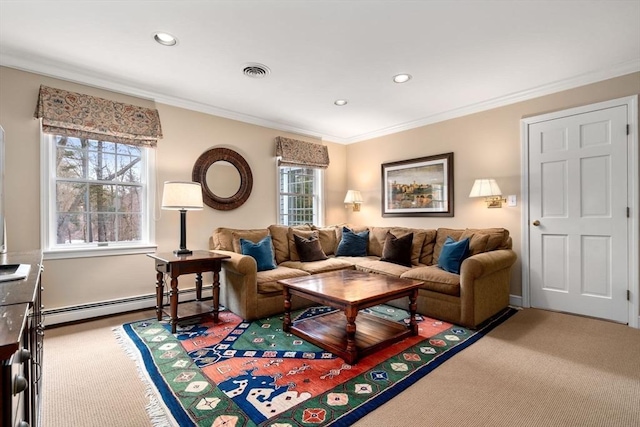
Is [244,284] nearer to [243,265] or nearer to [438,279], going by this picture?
[243,265]

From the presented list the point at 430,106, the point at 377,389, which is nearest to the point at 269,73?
the point at 430,106

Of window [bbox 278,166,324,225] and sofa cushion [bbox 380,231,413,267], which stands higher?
window [bbox 278,166,324,225]

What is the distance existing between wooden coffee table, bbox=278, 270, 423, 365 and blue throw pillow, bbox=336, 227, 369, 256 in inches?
49.3

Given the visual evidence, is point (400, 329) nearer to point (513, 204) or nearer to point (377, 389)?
point (377, 389)

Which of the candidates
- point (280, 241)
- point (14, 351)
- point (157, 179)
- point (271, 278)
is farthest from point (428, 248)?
point (14, 351)

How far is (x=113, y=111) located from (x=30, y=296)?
2.73m

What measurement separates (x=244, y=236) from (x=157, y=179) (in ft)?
3.83

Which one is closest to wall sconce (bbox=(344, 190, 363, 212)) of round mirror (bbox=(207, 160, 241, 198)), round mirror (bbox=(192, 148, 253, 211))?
round mirror (bbox=(192, 148, 253, 211))

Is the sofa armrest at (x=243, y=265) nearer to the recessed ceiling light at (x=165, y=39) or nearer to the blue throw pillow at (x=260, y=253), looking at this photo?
the blue throw pillow at (x=260, y=253)

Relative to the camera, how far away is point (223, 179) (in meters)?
4.05

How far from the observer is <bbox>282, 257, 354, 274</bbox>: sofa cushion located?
3615 mm

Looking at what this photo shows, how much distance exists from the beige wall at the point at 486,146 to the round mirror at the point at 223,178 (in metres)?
2.22

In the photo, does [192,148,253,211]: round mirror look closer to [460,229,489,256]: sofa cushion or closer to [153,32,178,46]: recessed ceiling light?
[153,32,178,46]: recessed ceiling light

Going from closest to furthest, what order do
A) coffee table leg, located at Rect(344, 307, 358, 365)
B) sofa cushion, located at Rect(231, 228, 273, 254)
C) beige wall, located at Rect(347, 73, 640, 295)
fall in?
coffee table leg, located at Rect(344, 307, 358, 365) → beige wall, located at Rect(347, 73, 640, 295) → sofa cushion, located at Rect(231, 228, 273, 254)
